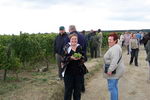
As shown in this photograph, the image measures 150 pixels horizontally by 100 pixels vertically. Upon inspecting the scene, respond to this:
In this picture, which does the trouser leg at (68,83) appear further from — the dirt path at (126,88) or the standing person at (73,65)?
the dirt path at (126,88)

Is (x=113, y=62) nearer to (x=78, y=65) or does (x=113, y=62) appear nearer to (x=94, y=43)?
(x=78, y=65)

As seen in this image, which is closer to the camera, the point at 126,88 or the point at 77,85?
the point at 77,85

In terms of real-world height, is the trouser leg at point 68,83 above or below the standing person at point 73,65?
below

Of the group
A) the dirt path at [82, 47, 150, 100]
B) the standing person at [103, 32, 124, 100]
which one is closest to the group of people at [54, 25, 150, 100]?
the standing person at [103, 32, 124, 100]

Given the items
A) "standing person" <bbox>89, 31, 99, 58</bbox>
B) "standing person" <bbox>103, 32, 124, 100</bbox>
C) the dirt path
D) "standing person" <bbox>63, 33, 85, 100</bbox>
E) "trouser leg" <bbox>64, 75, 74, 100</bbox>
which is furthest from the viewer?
"standing person" <bbox>89, 31, 99, 58</bbox>

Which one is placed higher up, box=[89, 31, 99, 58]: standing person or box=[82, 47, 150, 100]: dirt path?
box=[89, 31, 99, 58]: standing person

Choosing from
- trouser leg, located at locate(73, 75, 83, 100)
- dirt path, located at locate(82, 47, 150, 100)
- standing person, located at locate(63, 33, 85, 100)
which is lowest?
dirt path, located at locate(82, 47, 150, 100)

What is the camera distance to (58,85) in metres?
9.38

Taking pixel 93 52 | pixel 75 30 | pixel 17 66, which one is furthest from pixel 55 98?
pixel 93 52

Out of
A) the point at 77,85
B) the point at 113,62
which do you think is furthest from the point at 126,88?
the point at 77,85

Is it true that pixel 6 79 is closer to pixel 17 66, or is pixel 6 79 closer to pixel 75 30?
pixel 17 66

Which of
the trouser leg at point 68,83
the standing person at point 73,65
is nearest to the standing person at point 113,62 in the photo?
the standing person at point 73,65

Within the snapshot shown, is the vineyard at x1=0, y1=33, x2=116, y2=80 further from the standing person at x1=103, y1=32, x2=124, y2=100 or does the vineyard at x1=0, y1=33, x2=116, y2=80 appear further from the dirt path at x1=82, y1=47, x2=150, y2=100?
the standing person at x1=103, y1=32, x2=124, y2=100

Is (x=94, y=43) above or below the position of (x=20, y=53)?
below
